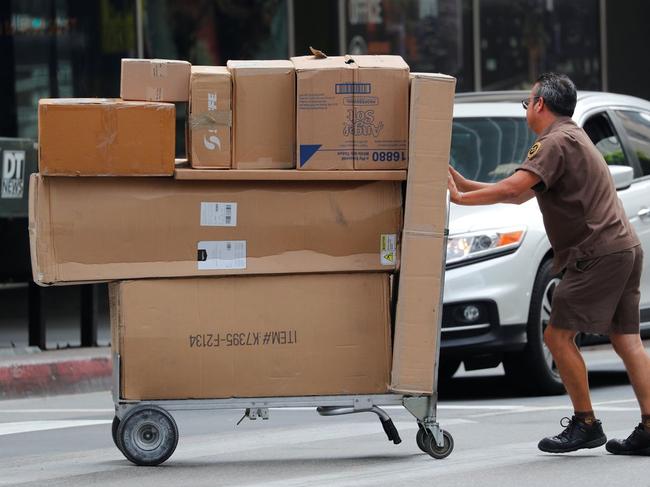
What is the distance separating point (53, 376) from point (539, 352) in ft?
11.3

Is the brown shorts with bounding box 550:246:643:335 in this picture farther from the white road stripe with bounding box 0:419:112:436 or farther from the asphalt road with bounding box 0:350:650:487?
the white road stripe with bounding box 0:419:112:436

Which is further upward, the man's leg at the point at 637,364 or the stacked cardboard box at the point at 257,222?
the stacked cardboard box at the point at 257,222

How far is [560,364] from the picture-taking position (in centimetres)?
720

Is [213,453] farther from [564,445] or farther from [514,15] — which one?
[514,15]

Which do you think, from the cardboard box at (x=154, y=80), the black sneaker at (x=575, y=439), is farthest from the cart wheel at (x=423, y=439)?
the cardboard box at (x=154, y=80)

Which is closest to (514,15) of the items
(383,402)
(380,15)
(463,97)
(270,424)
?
(380,15)

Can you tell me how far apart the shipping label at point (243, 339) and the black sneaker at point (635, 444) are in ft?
5.09

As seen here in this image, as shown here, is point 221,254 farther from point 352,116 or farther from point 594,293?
point 594,293

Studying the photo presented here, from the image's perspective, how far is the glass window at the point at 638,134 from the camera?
421 inches

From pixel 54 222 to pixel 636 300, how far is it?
8.81 ft

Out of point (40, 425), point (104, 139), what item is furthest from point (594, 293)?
point (40, 425)

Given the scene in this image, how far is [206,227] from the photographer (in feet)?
23.1

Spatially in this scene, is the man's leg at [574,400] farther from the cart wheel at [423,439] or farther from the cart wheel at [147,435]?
the cart wheel at [147,435]

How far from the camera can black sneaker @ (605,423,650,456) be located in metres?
7.12
